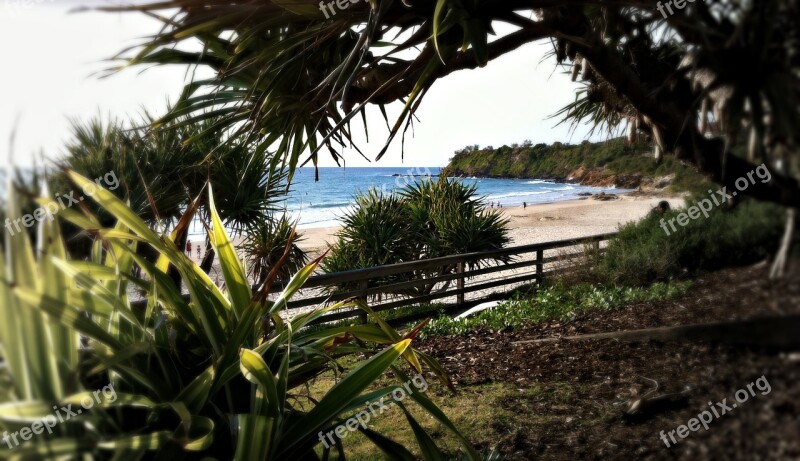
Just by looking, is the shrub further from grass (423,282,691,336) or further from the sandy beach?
the sandy beach

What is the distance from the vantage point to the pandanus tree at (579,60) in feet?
2.76

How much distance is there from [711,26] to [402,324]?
750cm

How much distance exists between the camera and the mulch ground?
88cm

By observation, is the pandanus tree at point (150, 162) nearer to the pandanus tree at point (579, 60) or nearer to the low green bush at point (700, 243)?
the pandanus tree at point (579, 60)

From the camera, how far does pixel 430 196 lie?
38.5 feet

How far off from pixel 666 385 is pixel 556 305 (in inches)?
97.8

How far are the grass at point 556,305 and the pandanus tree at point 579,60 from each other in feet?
1.79

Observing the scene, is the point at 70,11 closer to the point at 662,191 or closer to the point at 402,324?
the point at 662,191

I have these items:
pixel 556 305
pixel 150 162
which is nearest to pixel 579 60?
pixel 556 305

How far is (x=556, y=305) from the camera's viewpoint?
3957 mm

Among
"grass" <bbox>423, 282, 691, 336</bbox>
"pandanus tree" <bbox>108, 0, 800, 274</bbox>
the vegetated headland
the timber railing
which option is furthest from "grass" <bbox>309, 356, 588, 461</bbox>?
"pandanus tree" <bbox>108, 0, 800, 274</bbox>

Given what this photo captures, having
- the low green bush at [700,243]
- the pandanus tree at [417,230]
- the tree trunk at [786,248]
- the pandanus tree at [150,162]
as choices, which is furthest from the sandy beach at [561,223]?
the pandanus tree at [150,162]

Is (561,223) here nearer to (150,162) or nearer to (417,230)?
(417,230)

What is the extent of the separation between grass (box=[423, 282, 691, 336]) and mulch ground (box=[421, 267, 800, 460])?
61 millimetres
